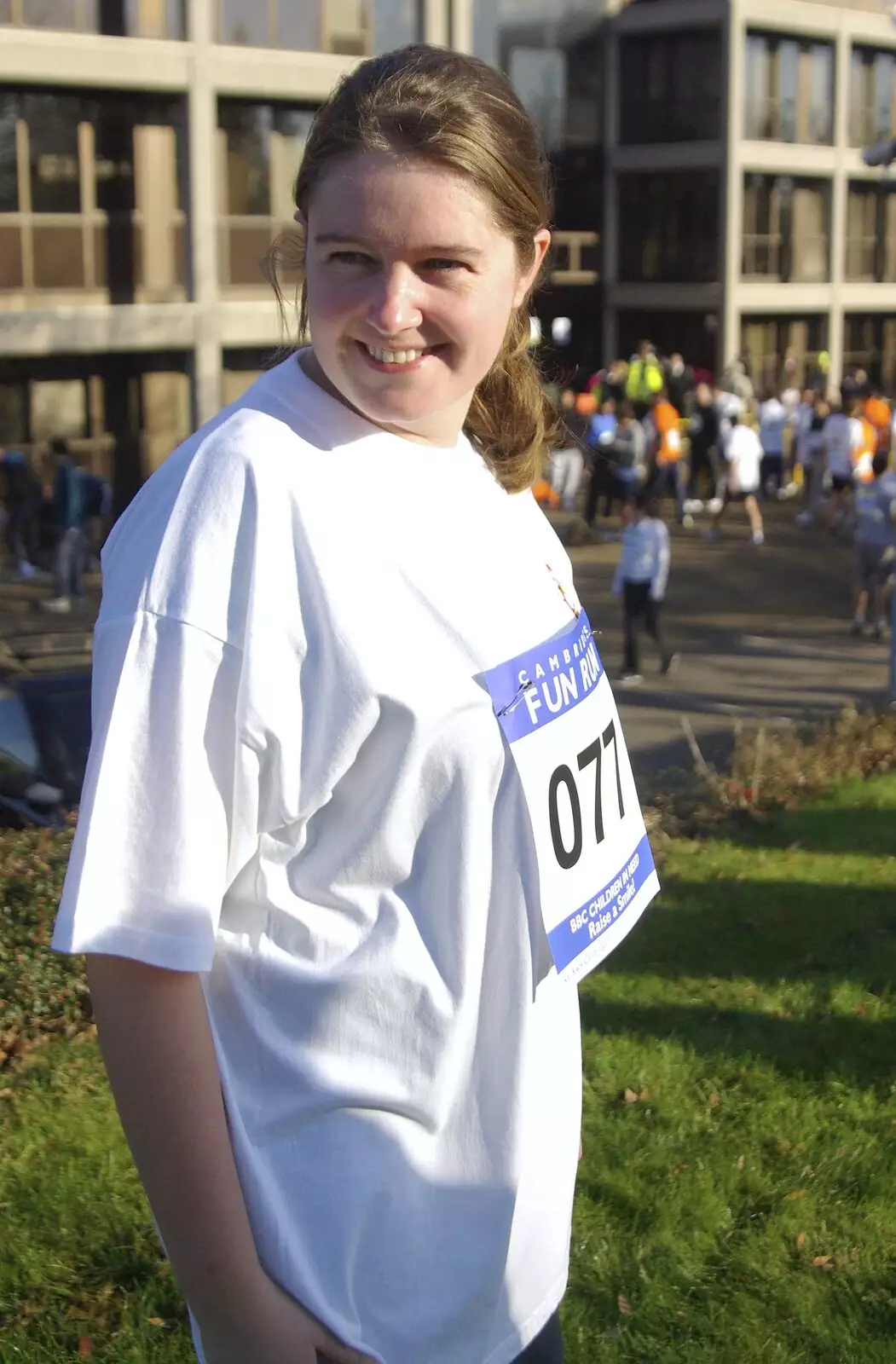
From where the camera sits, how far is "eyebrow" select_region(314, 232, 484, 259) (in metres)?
1.46

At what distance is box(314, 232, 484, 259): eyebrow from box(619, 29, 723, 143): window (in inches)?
1447

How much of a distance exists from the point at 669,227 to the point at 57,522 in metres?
22.6

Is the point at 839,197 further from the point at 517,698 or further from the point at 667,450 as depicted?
the point at 517,698

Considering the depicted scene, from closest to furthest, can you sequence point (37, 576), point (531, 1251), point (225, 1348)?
point (225, 1348) → point (531, 1251) → point (37, 576)

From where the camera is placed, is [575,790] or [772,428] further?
[772,428]

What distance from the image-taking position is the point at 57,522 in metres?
18.2

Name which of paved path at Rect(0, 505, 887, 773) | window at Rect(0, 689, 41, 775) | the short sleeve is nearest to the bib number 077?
the short sleeve

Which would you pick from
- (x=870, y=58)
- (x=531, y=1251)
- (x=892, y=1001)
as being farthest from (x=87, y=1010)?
(x=870, y=58)

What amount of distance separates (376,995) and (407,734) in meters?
0.25

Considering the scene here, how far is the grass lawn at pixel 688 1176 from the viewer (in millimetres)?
3039

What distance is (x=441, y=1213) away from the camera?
1527 mm

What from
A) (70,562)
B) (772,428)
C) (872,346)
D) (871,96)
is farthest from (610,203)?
(70,562)

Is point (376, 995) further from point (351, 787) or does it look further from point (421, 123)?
point (421, 123)

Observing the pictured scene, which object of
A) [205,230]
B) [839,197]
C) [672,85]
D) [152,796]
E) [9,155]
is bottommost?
[152,796]
